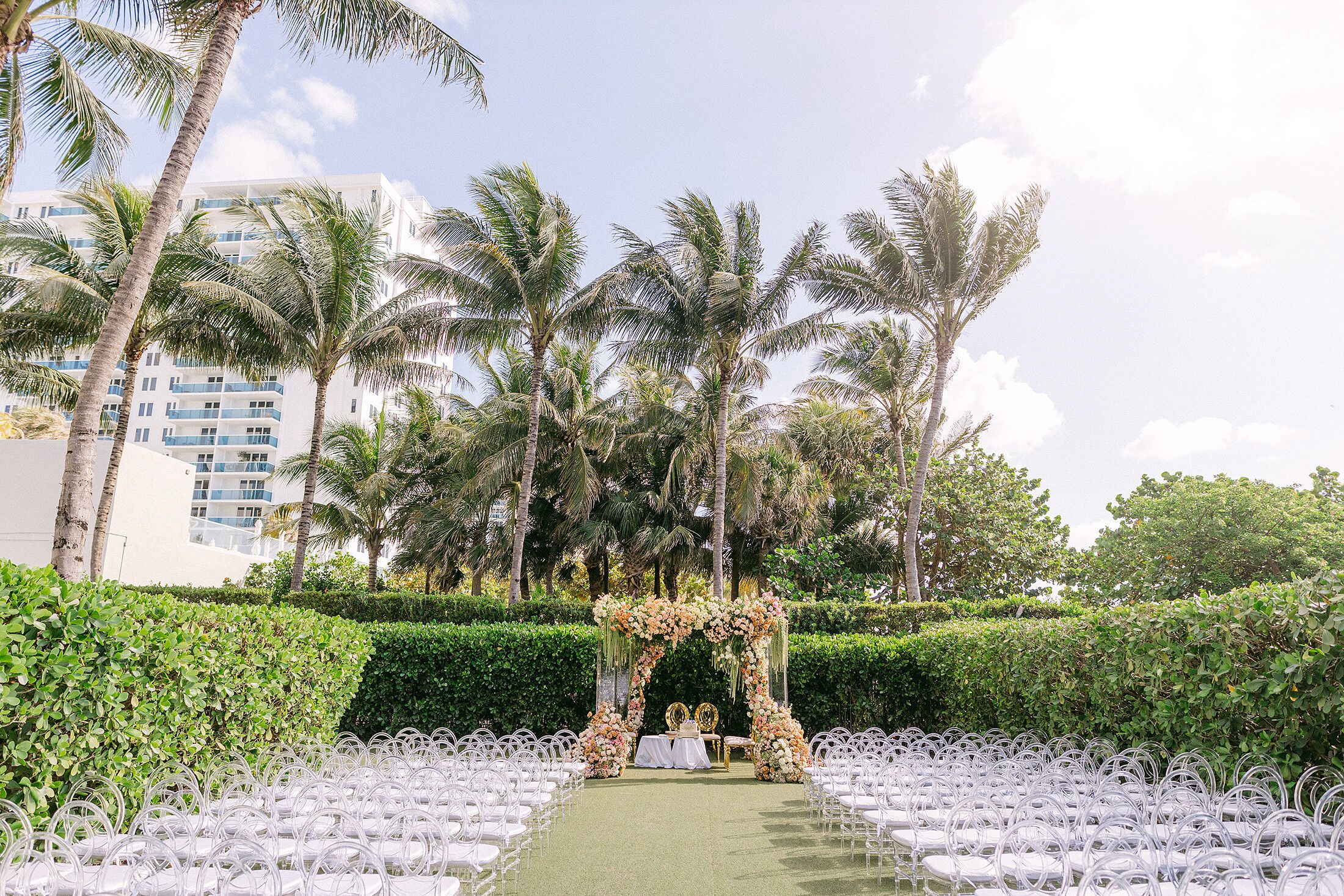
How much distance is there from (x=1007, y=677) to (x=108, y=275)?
60.5 feet

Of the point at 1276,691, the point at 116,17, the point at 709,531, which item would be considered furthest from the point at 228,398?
the point at 1276,691

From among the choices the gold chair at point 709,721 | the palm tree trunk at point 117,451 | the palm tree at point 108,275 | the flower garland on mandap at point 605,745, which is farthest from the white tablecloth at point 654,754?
the palm tree trunk at point 117,451

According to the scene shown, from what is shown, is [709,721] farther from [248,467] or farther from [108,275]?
[248,467]

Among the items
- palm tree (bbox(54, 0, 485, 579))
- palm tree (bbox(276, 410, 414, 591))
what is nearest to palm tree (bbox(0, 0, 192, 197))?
palm tree (bbox(54, 0, 485, 579))

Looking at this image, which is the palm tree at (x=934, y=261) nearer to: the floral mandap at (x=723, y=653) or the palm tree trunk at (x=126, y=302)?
the floral mandap at (x=723, y=653)

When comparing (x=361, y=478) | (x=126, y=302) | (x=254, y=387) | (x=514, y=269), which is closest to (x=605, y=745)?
(x=126, y=302)

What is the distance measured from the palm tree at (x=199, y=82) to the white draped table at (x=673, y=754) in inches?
342

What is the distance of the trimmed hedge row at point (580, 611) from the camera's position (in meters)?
17.8

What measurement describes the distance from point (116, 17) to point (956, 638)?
14829mm

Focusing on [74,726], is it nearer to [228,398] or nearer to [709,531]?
[709,531]

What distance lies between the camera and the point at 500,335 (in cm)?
1925

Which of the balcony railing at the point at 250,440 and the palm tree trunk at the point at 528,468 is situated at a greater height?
the balcony railing at the point at 250,440

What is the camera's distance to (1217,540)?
2248 cm

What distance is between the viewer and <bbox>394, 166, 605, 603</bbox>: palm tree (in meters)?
18.0
